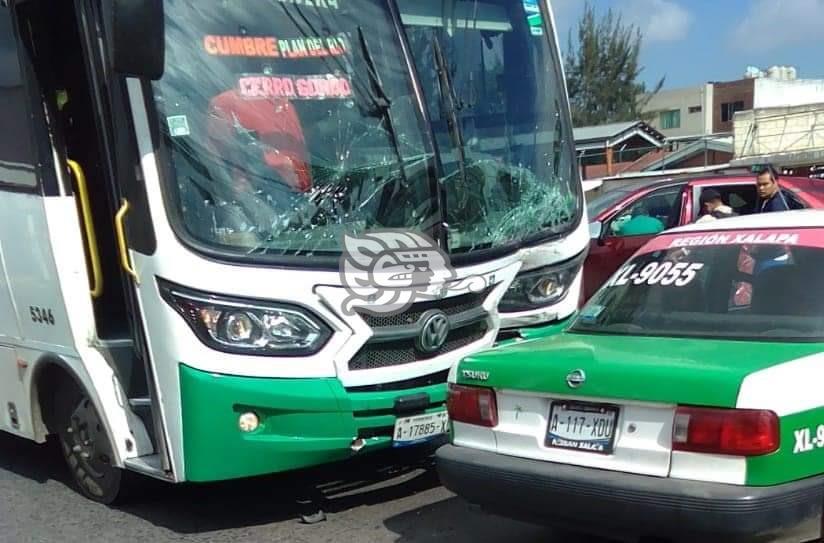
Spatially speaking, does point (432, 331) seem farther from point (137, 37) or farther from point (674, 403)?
point (137, 37)

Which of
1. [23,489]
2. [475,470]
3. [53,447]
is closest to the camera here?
[475,470]

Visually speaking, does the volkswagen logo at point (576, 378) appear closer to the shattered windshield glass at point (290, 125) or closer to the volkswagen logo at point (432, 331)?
the volkswagen logo at point (432, 331)

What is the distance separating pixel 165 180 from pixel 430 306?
1545 mm

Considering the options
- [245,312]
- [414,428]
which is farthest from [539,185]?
[245,312]

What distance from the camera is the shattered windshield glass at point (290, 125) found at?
5102mm

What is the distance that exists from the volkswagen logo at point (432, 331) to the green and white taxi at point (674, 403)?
0.65 metres

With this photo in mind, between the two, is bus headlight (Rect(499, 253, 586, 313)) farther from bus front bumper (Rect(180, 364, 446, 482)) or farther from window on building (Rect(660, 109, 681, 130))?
window on building (Rect(660, 109, 681, 130))

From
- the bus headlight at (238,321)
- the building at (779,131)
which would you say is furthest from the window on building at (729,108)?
the bus headlight at (238,321)

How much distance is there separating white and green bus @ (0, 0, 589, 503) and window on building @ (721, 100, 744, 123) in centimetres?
5967

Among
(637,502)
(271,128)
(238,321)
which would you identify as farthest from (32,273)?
(637,502)

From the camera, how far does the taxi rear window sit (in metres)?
4.41

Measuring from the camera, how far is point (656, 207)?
38.5ft

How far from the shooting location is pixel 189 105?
5117 mm

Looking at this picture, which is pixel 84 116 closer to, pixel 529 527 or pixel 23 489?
pixel 23 489
